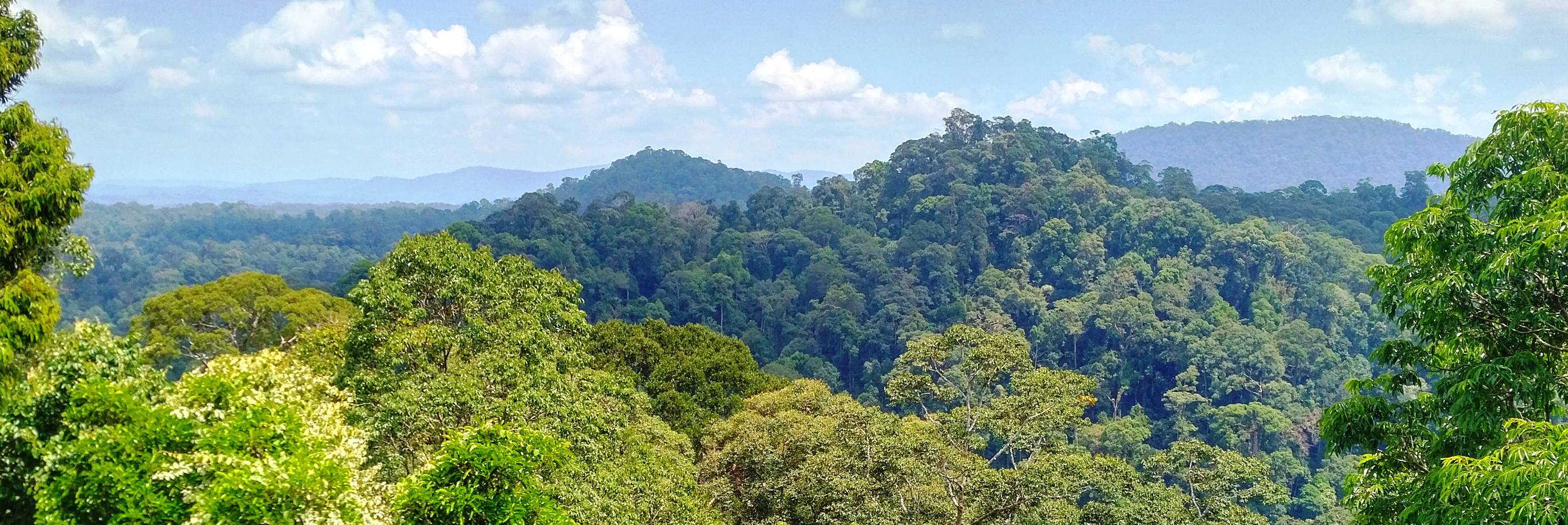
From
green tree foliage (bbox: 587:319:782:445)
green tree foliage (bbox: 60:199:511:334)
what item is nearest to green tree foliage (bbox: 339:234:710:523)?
green tree foliage (bbox: 587:319:782:445)

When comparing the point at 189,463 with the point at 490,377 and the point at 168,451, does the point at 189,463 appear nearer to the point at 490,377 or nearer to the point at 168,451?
the point at 168,451

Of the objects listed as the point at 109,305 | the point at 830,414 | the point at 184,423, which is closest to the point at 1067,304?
the point at 830,414

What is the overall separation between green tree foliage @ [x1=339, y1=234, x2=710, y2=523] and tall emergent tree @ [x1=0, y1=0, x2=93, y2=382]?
3359mm

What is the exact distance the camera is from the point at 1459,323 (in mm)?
5863

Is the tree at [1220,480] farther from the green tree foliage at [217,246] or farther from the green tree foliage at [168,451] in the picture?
the green tree foliage at [217,246]

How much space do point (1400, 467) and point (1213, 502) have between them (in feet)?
21.1

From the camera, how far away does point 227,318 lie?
2439cm

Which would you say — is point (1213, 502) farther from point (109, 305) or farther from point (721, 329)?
point (109, 305)

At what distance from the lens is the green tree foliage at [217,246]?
6938 cm

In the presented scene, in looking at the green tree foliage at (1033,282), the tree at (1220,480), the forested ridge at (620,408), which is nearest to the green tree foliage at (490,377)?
the forested ridge at (620,408)

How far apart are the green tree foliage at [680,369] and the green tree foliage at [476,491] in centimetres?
1209

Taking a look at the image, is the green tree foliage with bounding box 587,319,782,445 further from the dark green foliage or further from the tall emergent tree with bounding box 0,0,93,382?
the dark green foliage

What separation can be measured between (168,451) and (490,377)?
14.4 feet

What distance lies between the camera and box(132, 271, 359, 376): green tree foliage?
75.9 ft
